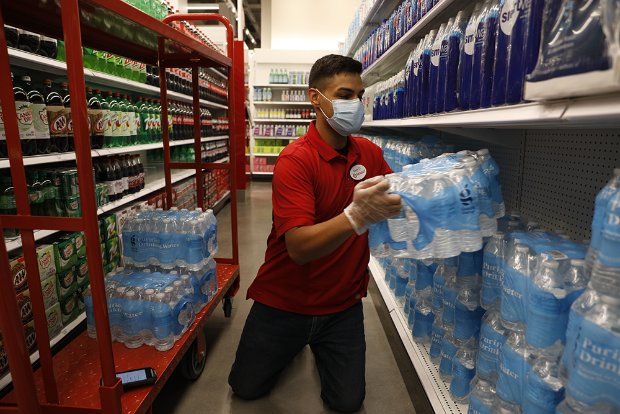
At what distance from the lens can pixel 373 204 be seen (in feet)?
4.31

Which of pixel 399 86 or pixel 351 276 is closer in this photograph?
pixel 351 276

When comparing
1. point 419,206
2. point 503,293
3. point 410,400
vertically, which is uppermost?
point 419,206

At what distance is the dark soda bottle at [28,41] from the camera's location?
2119mm

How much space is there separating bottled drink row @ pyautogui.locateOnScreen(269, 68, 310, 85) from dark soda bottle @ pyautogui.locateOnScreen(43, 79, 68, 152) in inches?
293

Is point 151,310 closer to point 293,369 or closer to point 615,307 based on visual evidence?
point 293,369

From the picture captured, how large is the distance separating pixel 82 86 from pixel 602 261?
146 centimetres

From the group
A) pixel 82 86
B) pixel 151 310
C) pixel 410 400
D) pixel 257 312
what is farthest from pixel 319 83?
pixel 410 400

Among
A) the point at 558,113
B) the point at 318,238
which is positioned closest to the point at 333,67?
the point at 318,238

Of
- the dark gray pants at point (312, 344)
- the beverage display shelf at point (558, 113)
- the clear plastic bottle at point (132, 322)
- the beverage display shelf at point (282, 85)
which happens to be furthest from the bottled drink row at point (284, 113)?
the beverage display shelf at point (558, 113)

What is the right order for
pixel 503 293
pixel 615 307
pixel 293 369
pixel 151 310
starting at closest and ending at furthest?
1. pixel 615 307
2. pixel 503 293
3. pixel 151 310
4. pixel 293 369

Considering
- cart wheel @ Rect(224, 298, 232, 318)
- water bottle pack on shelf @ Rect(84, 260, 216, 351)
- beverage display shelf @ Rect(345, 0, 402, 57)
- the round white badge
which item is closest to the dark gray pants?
water bottle pack on shelf @ Rect(84, 260, 216, 351)

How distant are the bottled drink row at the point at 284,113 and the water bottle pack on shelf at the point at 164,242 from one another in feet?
24.6

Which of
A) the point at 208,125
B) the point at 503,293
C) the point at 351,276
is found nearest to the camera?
the point at 503,293

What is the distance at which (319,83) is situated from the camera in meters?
1.97
